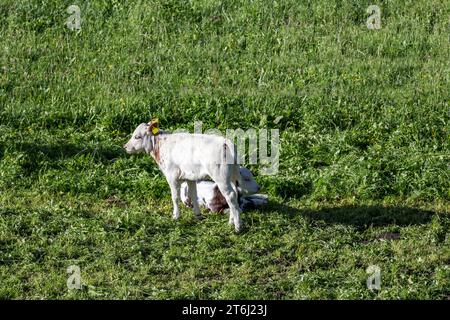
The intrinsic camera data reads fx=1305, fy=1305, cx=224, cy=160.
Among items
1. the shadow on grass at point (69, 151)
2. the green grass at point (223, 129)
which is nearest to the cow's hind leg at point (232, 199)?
the green grass at point (223, 129)

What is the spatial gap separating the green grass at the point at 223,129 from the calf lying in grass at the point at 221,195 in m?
0.22

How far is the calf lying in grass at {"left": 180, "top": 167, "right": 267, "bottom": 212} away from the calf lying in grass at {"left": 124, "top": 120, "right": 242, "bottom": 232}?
1.03ft

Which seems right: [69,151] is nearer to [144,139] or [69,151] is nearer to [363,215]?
[144,139]

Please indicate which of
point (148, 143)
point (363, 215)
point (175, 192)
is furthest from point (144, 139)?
point (363, 215)

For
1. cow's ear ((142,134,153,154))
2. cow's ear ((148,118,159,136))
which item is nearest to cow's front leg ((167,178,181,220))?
cow's ear ((142,134,153,154))

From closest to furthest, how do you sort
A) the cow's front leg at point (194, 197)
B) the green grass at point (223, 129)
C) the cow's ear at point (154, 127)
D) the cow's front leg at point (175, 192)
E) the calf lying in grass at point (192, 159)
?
the green grass at point (223, 129) → the calf lying in grass at point (192, 159) → the cow's front leg at point (175, 192) → the cow's front leg at point (194, 197) → the cow's ear at point (154, 127)

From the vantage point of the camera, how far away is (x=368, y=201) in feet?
58.3

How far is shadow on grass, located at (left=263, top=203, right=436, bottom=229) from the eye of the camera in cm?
1692

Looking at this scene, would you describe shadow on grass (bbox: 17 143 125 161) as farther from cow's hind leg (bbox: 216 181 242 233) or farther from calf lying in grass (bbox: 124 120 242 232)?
cow's hind leg (bbox: 216 181 242 233)

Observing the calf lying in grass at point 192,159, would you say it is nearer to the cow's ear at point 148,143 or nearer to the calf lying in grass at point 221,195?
the cow's ear at point 148,143

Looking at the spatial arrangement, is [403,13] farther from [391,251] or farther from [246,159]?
[391,251]

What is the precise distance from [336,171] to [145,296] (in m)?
4.77

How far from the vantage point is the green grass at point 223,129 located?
15305 millimetres

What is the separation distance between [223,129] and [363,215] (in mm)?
3570
